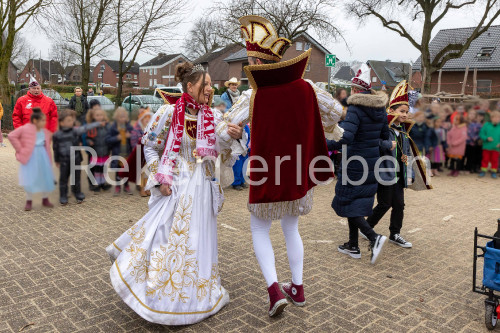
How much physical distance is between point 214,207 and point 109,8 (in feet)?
58.4

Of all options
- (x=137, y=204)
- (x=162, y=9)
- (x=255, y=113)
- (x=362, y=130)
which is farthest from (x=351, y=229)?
(x=162, y=9)

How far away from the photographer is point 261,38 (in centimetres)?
296

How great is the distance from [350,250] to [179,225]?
2.46 m

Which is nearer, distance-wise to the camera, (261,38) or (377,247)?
(261,38)

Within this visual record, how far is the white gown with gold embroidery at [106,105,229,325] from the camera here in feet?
10.2

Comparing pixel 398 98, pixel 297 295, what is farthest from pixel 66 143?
pixel 398 98

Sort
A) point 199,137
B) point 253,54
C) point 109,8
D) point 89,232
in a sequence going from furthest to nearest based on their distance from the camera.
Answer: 1. point 109,8
2. point 89,232
3. point 199,137
4. point 253,54

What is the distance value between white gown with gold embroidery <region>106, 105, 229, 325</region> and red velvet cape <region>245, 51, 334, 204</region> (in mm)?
464

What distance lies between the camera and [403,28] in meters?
26.4

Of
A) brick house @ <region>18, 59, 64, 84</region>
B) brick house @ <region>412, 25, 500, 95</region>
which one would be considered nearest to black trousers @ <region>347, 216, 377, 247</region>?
brick house @ <region>412, 25, 500, 95</region>

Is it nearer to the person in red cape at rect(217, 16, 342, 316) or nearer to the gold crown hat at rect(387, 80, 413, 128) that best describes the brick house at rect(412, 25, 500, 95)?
the gold crown hat at rect(387, 80, 413, 128)

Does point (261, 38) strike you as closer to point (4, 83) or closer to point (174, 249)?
point (174, 249)

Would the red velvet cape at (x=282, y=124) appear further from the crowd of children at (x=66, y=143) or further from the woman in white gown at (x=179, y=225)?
the crowd of children at (x=66, y=143)

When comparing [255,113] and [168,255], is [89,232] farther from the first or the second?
[255,113]
